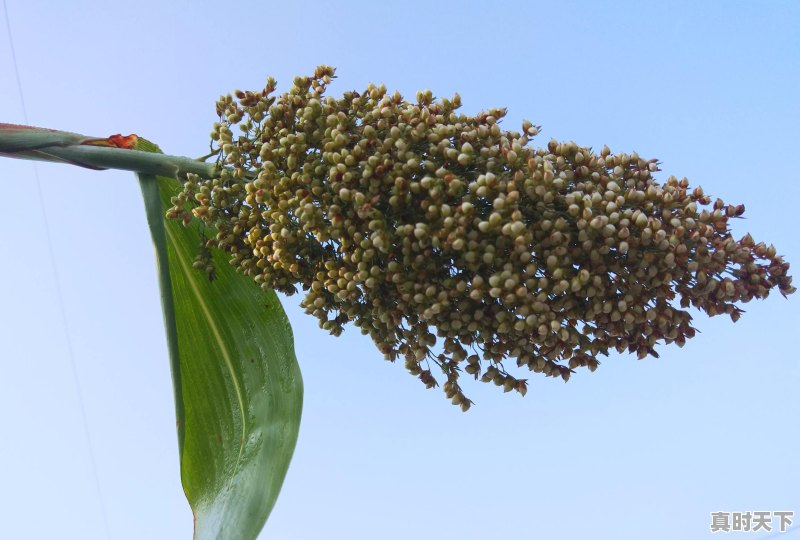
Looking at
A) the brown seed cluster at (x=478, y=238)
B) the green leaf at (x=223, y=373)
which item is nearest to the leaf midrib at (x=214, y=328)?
the green leaf at (x=223, y=373)

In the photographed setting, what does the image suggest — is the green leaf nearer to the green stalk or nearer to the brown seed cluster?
the green stalk

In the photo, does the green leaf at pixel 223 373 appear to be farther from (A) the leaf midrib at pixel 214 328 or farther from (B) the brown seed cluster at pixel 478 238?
(B) the brown seed cluster at pixel 478 238

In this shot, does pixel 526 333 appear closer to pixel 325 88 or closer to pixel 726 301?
pixel 726 301

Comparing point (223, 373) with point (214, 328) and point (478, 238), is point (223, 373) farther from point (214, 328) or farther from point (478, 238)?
point (478, 238)

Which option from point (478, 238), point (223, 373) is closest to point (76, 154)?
point (223, 373)


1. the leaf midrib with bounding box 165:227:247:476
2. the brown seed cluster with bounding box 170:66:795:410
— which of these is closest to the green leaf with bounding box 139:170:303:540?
the leaf midrib with bounding box 165:227:247:476

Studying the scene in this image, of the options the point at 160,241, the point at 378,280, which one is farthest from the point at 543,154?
the point at 160,241
